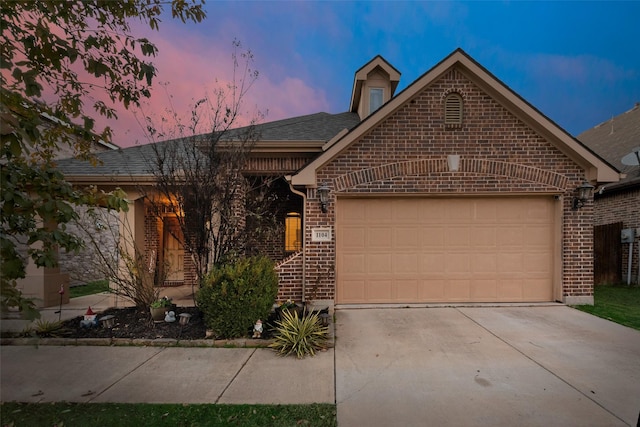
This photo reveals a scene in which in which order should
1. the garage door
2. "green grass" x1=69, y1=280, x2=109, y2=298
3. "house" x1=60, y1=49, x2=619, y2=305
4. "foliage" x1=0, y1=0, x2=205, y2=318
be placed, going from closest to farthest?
"foliage" x1=0, y1=0, x2=205, y2=318, "house" x1=60, y1=49, x2=619, y2=305, the garage door, "green grass" x1=69, y1=280, x2=109, y2=298

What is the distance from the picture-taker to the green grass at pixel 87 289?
9711mm

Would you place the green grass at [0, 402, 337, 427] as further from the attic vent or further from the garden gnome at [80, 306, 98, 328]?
the attic vent

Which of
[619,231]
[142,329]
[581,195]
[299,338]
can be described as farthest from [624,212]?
[142,329]

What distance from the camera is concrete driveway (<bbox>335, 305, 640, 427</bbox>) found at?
3.48 meters

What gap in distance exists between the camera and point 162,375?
4.41 m

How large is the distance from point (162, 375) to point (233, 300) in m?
1.47

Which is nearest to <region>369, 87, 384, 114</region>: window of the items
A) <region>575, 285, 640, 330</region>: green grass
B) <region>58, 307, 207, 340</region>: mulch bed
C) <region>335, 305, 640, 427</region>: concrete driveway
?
<region>335, 305, 640, 427</region>: concrete driveway

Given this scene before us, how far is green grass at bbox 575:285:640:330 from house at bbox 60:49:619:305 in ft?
1.42

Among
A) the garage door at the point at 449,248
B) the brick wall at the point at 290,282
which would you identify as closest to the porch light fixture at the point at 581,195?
the garage door at the point at 449,248

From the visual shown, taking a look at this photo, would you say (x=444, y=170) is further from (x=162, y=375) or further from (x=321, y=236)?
(x=162, y=375)

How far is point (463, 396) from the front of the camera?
3816 millimetres

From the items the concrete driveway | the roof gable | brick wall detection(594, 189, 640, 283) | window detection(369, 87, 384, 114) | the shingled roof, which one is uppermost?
the roof gable

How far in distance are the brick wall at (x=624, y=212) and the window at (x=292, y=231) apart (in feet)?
37.4

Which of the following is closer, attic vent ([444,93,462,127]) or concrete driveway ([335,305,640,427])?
concrete driveway ([335,305,640,427])
